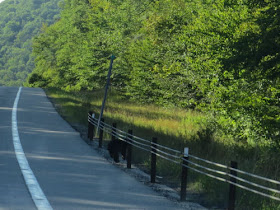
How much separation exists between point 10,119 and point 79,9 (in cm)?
5016

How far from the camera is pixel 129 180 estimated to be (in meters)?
11.1

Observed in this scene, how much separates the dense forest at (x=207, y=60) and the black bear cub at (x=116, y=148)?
3.52m

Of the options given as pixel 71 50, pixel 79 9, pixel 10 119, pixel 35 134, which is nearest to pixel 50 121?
pixel 10 119

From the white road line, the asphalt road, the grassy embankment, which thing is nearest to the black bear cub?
the asphalt road

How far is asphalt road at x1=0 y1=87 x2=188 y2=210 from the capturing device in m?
8.38

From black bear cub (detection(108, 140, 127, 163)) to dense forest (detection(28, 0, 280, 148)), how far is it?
3.52 meters

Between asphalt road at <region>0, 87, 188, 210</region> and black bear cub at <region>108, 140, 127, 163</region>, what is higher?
black bear cub at <region>108, 140, 127, 163</region>

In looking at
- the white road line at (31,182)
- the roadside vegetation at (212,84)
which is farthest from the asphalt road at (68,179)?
the roadside vegetation at (212,84)

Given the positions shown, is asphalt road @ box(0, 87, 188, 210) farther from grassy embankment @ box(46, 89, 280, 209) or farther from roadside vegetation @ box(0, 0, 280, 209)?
roadside vegetation @ box(0, 0, 280, 209)

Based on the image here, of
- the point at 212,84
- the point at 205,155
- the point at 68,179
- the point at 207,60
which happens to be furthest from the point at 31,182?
the point at 207,60

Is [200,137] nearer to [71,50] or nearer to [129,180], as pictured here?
[129,180]

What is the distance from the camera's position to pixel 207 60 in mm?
22906

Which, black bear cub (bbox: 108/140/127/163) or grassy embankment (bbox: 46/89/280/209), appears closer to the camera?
grassy embankment (bbox: 46/89/280/209)

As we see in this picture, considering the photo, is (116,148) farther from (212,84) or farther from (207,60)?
(207,60)
